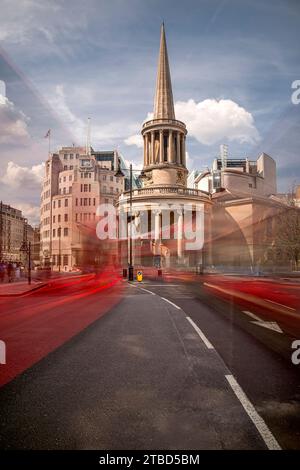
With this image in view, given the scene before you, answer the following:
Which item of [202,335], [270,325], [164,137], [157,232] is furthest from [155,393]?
[164,137]

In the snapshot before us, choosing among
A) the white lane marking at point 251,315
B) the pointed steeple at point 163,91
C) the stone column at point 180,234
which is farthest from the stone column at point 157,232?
the white lane marking at point 251,315

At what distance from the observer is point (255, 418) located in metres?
3.85

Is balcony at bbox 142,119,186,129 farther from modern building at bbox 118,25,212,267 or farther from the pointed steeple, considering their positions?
the pointed steeple

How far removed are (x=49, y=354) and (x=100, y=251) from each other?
26587mm

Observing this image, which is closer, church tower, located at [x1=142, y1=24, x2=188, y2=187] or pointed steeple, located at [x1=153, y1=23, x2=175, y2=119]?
church tower, located at [x1=142, y1=24, x2=188, y2=187]

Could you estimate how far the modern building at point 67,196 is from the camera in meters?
84.2

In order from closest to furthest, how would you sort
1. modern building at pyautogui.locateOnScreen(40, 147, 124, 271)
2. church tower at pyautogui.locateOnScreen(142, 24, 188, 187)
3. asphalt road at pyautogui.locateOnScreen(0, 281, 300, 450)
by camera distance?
asphalt road at pyautogui.locateOnScreen(0, 281, 300, 450) < church tower at pyautogui.locateOnScreen(142, 24, 188, 187) < modern building at pyautogui.locateOnScreen(40, 147, 124, 271)

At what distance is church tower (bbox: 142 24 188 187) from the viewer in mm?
67625

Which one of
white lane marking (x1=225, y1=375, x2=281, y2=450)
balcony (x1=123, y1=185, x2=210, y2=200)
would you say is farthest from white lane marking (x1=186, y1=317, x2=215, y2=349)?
balcony (x1=123, y1=185, x2=210, y2=200)

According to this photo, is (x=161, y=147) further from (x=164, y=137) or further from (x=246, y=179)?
(x=246, y=179)

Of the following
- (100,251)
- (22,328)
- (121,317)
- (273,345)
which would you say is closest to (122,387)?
(273,345)

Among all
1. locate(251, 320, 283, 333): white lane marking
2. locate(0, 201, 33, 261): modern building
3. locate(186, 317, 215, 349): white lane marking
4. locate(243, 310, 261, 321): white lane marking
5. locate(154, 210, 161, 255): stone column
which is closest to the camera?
locate(186, 317, 215, 349): white lane marking

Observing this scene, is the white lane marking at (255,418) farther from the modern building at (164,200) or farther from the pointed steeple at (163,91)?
the pointed steeple at (163,91)

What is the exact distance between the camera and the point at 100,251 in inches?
1304
